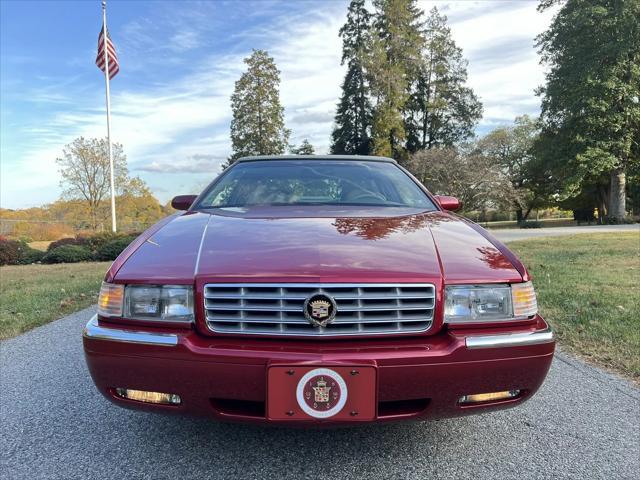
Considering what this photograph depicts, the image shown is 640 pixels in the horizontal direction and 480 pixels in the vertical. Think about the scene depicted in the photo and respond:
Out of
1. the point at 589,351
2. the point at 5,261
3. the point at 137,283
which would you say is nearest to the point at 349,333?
the point at 137,283

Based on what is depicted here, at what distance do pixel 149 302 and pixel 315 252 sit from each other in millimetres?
717

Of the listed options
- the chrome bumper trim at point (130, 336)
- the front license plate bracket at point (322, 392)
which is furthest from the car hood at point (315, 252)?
the front license plate bracket at point (322, 392)

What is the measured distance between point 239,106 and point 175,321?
42198mm

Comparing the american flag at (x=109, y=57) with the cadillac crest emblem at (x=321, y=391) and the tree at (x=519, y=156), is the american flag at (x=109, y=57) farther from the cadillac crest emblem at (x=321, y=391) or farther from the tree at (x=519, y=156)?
the tree at (x=519, y=156)

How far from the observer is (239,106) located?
41688 millimetres

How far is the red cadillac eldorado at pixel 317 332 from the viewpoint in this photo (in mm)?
1712

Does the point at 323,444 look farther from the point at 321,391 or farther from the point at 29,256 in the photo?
the point at 29,256

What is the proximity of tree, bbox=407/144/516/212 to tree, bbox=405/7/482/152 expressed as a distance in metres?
11.3

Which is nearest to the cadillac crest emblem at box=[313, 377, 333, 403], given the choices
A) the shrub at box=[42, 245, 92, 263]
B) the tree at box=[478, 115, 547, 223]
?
the shrub at box=[42, 245, 92, 263]

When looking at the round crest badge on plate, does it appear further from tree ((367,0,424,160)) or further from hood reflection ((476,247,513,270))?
tree ((367,0,424,160))

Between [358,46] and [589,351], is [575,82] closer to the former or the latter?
[358,46]

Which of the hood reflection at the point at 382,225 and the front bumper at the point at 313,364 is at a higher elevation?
the hood reflection at the point at 382,225

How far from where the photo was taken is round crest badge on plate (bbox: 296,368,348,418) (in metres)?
1.68

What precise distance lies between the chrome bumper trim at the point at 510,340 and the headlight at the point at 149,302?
114 centimetres
